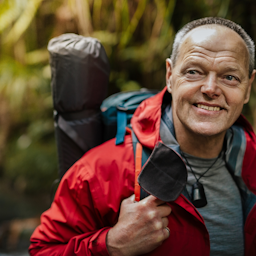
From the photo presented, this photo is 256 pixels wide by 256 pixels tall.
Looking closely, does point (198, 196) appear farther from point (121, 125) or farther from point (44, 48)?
point (44, 48)

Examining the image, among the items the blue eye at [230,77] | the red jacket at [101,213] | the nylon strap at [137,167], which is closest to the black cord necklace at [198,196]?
the red jacket at [101,213]

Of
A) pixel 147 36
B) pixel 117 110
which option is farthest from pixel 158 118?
pixel 147 36

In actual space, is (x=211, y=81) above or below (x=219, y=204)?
above

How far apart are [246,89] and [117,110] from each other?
80 centimetres

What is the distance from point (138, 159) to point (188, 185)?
375mm

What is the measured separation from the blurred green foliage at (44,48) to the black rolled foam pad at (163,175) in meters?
2.18

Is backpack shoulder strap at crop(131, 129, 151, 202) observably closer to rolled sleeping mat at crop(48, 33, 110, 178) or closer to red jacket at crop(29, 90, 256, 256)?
red jacket at crop(29, 90, 256, 256)

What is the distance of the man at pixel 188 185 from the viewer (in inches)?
50.5

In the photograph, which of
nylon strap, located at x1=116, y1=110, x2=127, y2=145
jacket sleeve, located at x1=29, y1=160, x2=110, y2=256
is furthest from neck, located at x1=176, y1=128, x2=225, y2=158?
jacket sleeve, located at x1=29, y1=160, x2=110, y2=256

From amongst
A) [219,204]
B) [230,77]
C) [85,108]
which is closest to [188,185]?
[219,204]

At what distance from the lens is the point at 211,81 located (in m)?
1.34

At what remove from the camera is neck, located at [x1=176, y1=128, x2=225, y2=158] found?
1.50 meters

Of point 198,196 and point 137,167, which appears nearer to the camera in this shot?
point 137,167

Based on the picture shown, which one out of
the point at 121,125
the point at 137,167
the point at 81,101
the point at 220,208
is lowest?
the point at 220,208
